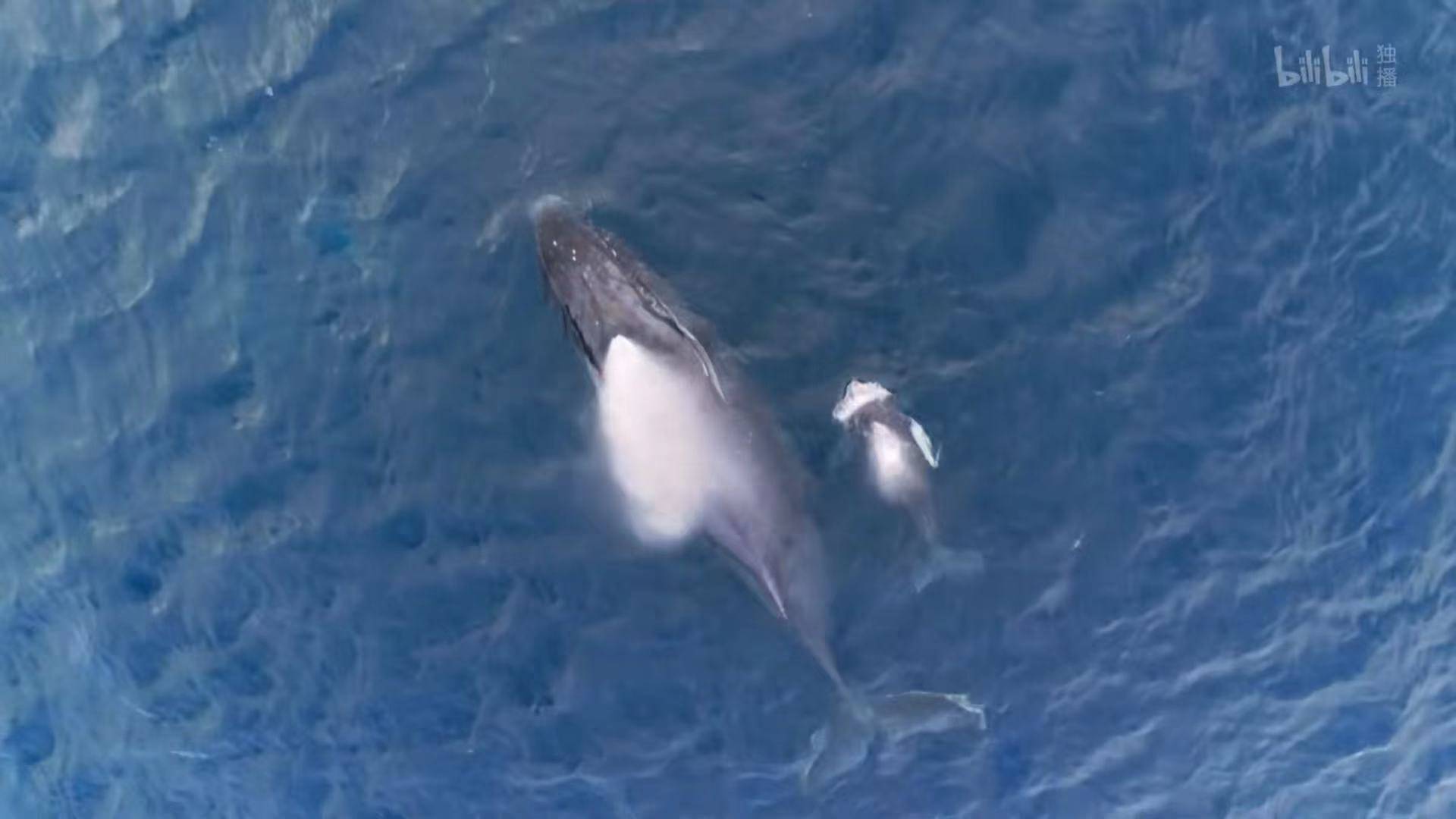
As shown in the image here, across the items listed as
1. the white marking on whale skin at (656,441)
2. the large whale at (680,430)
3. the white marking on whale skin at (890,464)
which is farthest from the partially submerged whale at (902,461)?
the white marking on whale skin at (656,441)

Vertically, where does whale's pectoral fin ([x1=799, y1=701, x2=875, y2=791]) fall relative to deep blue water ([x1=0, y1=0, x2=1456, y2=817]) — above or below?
below

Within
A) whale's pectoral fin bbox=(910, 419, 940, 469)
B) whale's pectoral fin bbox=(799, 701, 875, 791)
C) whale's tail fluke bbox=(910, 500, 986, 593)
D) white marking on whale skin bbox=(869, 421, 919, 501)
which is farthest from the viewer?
whale's pectoral fin bbox=(799, 701, 875, 791)

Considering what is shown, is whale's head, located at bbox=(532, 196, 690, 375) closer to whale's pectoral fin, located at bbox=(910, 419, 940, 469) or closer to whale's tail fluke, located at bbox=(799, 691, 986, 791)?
whale's pectoral fin, located at bbox=(910, 419, 940, 469)

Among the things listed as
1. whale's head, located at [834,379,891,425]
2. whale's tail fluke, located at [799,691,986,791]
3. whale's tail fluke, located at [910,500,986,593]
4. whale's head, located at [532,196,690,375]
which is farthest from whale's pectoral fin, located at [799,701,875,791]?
whale's head, located at [532,196,690,375]

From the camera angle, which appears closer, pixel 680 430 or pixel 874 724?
pixel 680 430

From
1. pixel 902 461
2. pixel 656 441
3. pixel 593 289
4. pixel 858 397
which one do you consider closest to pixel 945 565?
pixel 902 461

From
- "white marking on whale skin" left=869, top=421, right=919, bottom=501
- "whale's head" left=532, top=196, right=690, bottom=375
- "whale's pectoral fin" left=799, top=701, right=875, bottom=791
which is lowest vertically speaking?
"whale's pectoral fin" left=799, top=701, right=875, bottom=791

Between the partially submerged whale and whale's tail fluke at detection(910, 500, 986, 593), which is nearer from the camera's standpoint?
the partially submerged whale

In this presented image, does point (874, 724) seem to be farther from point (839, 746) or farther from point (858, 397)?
point (858, 397)
